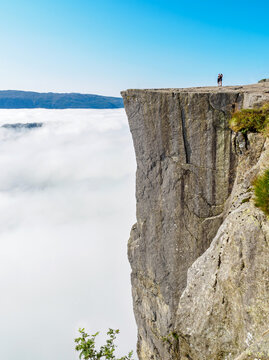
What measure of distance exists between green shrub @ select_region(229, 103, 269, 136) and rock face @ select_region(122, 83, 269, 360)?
20.0 inches

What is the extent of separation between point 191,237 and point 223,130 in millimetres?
7774

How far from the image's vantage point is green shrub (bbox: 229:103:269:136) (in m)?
12.1

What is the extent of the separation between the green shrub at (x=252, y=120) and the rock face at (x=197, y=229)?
507mm

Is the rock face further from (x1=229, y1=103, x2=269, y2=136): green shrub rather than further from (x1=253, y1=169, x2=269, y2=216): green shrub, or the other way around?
(x1=229, y1=103, x2=269, y2=136): green shrub

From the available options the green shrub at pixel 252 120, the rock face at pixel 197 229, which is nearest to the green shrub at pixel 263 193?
the rock face at pixel 197 229

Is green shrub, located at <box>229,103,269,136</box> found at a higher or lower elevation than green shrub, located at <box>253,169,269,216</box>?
higher

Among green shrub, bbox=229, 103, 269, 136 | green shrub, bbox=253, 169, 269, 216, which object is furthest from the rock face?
green shrub, bbox=229, 103, 269, 136

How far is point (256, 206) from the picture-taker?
9.25 m

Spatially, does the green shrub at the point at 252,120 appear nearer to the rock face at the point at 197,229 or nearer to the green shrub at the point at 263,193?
the rock face at the point at 197,229

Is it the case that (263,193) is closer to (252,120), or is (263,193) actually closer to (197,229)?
(252,120)

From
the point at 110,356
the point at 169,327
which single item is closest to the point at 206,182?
the point at 110,356

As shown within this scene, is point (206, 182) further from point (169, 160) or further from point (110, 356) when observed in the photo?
point (110, 356)

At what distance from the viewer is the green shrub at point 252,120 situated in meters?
12.1

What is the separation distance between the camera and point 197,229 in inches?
691
